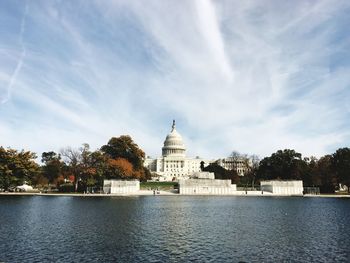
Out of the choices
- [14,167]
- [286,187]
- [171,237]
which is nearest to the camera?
[171,237]

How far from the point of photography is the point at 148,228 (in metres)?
30.2

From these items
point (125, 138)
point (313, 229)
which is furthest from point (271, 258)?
point (125, 138)

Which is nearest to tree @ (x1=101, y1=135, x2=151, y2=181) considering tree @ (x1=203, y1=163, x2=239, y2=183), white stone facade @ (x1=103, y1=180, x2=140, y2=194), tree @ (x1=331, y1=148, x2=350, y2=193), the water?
white stone facade @ (x1=103, y1=180, x2=140, y2=194)

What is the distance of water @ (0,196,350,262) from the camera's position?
68.9ft

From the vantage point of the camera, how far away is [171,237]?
26.5m

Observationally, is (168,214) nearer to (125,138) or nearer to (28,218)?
(28,218)

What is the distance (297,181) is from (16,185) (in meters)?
65.2

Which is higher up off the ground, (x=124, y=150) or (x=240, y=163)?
(x=240, y=163)

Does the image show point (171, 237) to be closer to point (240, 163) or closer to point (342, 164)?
point (342, 164)

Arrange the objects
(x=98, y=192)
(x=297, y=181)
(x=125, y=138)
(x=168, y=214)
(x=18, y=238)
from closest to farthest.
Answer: (x=18, y=238)
(x=168, y=214)
(x=98, y=192)
(x=297, y=181)
(x=125, y=138)

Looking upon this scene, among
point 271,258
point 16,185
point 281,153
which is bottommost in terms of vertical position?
point 271,258

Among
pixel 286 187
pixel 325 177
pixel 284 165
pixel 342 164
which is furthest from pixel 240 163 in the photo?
pixel 342 164

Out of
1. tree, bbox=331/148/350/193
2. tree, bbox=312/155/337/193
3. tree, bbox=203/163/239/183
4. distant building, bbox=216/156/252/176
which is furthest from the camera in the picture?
distant building, bbox=216/156/252/176

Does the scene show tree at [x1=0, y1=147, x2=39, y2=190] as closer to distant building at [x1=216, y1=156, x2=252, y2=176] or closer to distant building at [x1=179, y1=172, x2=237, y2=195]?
distant building at [x1=179, y1=172, x2=237, y2=195]
